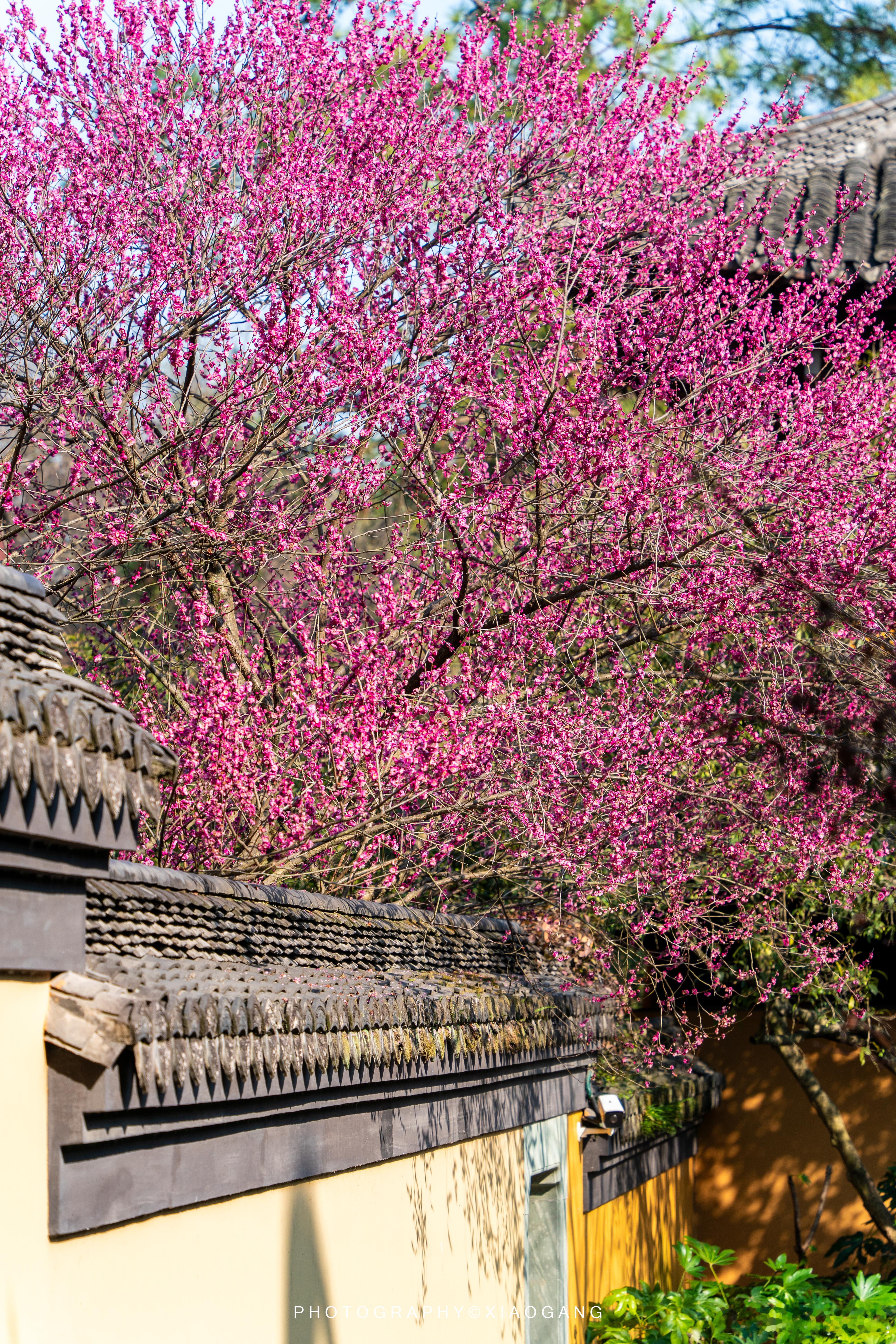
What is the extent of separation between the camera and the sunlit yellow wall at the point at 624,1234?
836 cm

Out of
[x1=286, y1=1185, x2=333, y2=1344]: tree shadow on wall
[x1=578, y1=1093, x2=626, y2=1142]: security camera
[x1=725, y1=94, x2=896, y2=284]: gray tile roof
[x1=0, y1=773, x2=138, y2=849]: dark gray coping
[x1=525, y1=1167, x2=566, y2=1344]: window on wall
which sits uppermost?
[x1=725, y1=94, x2=896, y2=284]: gray tile roof

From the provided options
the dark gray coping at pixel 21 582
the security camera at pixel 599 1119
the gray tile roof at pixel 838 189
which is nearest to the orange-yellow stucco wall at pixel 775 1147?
the security camera at pixel 599 1119

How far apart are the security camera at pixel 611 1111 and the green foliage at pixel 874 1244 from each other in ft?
9.58

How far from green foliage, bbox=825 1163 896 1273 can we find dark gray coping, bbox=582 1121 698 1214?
1551 mm

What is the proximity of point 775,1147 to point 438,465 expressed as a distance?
7.77 m

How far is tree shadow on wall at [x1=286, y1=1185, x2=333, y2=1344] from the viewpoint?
440 cm

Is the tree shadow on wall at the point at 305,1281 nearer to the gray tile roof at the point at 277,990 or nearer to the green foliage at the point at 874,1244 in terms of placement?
the gray tile roof at the point at 277,990

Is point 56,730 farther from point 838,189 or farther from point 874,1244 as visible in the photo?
point 838,189

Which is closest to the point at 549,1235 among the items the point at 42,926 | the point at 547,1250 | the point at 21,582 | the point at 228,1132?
the point at 547,1250

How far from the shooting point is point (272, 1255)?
4.29 metres

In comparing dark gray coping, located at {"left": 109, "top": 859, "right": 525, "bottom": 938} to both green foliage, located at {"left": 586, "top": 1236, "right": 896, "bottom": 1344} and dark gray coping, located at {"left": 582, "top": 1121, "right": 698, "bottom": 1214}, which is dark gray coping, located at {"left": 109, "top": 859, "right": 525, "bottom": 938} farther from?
green foliage, located at {"left": 586, "top": 1236, "right": 896, "bottom": 1344}

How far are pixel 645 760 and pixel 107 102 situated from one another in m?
5.18

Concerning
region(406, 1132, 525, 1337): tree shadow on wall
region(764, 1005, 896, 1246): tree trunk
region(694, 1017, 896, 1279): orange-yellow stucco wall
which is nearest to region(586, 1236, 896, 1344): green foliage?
region(764, 1005, 896, 1246): tree trunk

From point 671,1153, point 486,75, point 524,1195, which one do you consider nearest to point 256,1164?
point 524,1195
